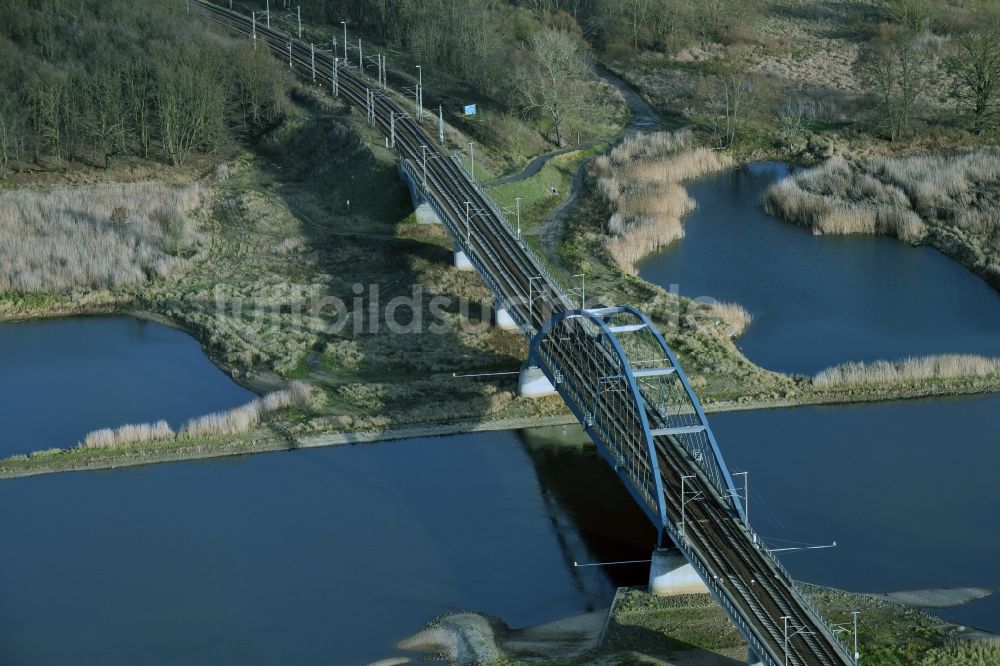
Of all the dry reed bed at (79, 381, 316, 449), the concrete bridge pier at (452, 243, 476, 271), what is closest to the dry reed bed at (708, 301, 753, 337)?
the concrete bridge pier at (452, 243, 476, 271)

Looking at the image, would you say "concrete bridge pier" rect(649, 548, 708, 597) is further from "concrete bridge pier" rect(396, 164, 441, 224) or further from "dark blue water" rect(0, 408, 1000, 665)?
"concrete bridge pier" rect(396, 164, 441, 224)

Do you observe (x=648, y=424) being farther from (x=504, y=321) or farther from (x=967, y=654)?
(x=504, y=321)

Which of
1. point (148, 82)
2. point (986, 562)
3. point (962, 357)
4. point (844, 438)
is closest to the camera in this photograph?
point (986, 562)

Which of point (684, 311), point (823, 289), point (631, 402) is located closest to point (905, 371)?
point (684, 311)

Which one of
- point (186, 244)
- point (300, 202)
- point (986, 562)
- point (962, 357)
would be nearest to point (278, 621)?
point (986, 562)

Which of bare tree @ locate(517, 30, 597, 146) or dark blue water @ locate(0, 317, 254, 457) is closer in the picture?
dark blue water @ locate(0, 317, 254, 457)

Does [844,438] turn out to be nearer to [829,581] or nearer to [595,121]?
[829,581]
